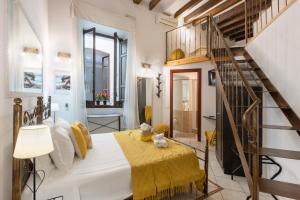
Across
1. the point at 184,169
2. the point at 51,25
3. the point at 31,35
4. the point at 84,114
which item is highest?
the point at 51,25

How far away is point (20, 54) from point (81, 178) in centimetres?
128

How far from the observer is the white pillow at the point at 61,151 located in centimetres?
164

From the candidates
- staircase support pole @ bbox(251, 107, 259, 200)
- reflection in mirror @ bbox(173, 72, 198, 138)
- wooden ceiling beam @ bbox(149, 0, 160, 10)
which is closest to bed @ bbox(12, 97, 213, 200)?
staircase support pole @ bbox(251, 107, 259, 200)

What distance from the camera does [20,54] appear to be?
149 cm

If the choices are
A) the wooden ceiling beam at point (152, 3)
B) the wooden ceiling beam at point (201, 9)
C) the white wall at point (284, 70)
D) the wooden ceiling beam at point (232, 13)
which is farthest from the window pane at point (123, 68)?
the wooden ceiling beam at point (232, 13)

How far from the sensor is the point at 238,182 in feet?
9.04

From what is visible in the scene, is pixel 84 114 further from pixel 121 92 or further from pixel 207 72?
pixel 207 72

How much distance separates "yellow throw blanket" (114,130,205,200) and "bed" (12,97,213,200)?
0.33 ft

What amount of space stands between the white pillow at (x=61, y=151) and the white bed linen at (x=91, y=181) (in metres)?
0.07

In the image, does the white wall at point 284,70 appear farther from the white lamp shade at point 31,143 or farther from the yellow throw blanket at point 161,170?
the white lamp shade at point 31,143

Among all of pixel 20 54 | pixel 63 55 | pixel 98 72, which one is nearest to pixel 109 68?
pixel 98 72

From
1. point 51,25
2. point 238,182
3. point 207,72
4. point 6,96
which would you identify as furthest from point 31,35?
point 207,72

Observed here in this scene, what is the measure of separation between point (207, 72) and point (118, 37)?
289 cm

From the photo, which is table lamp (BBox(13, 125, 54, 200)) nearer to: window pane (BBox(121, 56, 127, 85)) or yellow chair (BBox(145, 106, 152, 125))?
window pane (BBox(121, 56, 127, 85))
